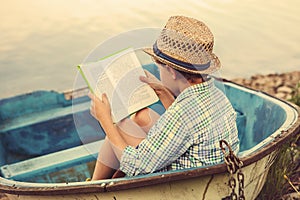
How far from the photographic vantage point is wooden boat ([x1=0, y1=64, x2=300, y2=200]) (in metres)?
1.95

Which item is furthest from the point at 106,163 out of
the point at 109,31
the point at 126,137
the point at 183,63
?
the point at 109,31

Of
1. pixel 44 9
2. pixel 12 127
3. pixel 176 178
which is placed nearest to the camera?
pixel 176 178

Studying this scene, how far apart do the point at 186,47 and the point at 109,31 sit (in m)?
6.10

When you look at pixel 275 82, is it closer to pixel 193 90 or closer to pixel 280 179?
pixel 280 179

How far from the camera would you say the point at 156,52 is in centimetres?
198

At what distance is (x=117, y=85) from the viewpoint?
82.3 inches

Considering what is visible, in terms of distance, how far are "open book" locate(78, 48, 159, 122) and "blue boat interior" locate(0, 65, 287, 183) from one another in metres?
0.72

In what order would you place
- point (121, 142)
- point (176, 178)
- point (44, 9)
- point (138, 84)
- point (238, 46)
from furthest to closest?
point (44, 9) → point (238, 46) → point (138, 84) → point (121, 142) → point (176, 178)

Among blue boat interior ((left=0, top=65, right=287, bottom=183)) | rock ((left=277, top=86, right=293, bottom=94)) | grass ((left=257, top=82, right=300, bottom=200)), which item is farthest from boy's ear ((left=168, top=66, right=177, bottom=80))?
rock ((left=277, top=86, right=293, bottom=94))

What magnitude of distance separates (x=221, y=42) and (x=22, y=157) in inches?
184

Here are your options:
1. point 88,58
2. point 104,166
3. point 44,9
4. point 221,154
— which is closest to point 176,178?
point 221,154

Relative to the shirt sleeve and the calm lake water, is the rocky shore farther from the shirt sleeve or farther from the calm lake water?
the shirt sleeve

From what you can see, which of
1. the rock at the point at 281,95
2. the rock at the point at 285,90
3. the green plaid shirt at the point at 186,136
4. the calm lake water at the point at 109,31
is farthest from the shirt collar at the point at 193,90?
the calm lake water at the point at 109,31

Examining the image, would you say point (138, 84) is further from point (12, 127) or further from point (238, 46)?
point (238, 46)
